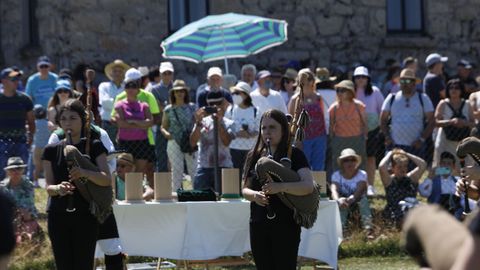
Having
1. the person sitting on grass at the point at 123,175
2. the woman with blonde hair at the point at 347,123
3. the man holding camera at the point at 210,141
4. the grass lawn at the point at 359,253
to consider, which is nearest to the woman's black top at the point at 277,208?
the person sitting on grass at the point at 123,175

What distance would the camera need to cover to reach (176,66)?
1769 centimetres

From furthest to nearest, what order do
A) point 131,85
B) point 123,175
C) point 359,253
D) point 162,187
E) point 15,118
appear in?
point 15,118 < point 131,85 < point 359,253 < point 123,175 < point 162,187

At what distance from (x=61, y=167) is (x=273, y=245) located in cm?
165

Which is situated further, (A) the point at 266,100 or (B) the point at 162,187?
(A) the point at 266,100

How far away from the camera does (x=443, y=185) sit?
1214cm

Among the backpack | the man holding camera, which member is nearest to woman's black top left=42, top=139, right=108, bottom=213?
the man holding camera

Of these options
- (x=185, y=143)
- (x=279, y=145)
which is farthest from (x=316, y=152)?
(x=279, y=145)

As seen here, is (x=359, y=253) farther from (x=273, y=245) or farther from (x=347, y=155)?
(x=273, y=245)

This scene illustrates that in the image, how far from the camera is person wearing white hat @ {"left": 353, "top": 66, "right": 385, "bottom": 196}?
14047mm

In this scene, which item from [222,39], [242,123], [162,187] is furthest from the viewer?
[222,39]

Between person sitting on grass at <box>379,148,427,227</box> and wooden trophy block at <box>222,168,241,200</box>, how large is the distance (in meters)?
2.80

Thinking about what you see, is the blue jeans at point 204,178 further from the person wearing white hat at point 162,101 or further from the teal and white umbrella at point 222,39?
the teal and white umbrella at point 222,39

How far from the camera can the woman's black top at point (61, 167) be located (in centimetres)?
787

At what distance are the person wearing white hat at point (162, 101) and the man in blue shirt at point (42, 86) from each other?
153 cm
